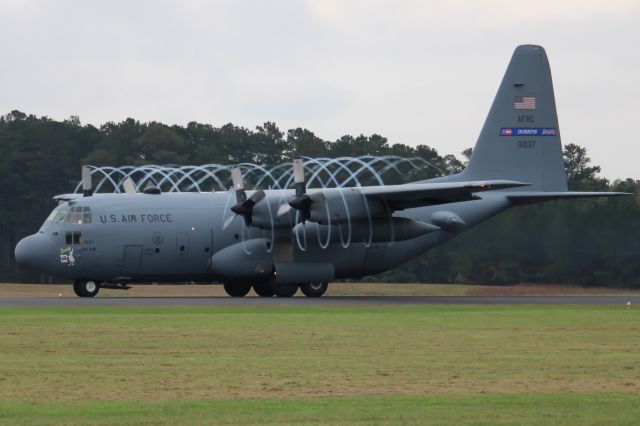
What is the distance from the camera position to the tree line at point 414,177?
156ft

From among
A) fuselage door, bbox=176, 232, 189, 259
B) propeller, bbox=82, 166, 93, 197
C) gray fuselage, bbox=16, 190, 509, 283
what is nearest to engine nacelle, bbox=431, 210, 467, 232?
gray fuselage, bbox=16, 190, 509, 283

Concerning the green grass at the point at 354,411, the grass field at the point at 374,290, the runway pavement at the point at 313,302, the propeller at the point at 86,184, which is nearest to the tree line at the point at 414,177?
the grass field at the point at 374,290

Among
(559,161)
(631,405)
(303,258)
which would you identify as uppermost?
(559,161)

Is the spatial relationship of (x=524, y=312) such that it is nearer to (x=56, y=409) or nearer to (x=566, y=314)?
(x=566, y=314)

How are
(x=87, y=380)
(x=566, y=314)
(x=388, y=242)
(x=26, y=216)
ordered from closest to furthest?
(x=87, y=380), (x=566, y=314), (x=388, y=242), (x=26, y=216)

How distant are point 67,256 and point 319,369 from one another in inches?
937

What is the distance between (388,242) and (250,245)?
484cm

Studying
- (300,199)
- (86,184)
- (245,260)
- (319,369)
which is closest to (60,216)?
(86,184)

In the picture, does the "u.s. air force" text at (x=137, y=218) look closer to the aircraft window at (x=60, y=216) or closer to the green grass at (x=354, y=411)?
the aircraft window at (x=60, y=216)

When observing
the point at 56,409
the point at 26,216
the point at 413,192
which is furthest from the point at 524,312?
the point at 26,216

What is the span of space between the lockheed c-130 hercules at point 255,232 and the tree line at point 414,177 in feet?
9.14

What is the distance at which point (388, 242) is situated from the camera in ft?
144

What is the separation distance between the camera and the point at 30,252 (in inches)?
1665

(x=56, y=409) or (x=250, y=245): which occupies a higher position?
(x=250, y=245)
